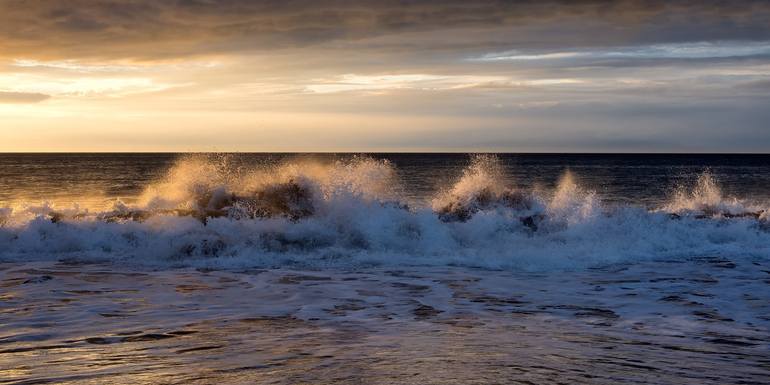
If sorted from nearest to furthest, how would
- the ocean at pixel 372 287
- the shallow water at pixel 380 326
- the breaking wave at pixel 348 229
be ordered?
the shallow water at pixel 380 326
the ocean at pixel 372 287
the breaking wave at pixel 348 229

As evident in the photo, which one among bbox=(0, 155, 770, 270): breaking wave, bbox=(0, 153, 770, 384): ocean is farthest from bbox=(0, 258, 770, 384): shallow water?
bbox=(0, 155, 770, 270): breaking wave

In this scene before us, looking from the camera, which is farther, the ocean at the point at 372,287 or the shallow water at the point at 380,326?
the ocean at the point at 372,287

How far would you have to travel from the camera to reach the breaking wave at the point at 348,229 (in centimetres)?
1602

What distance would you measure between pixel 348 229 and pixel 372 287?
5640mm

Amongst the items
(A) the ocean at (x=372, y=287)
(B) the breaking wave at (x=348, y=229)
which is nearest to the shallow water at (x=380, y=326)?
(A) the ocean at (x=372, y=287)

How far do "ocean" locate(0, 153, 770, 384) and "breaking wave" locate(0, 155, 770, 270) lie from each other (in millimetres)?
64

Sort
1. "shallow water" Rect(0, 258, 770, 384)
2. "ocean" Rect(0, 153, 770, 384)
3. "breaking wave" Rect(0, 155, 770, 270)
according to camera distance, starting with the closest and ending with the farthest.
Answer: "shallow water" Rect(0, 258, 770, 384), "ocean" Rect(0, 153, 770, 384), "breaking wave" Rect(0, 155, 770, 270)

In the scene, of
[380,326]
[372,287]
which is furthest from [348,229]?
[380,326]

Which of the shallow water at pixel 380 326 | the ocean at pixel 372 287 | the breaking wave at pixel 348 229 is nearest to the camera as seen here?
the shallow water at pixel 380 326

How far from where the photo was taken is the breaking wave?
52.5 ft

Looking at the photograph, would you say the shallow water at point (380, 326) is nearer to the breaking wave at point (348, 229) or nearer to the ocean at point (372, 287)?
the ocean at point (372, 287)

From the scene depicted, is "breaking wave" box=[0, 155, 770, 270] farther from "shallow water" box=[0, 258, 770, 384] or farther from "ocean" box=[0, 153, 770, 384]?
"shallow water" box=[0, 258, 770, 384]

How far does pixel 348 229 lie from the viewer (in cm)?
1794

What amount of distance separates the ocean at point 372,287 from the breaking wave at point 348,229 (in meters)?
0.06
